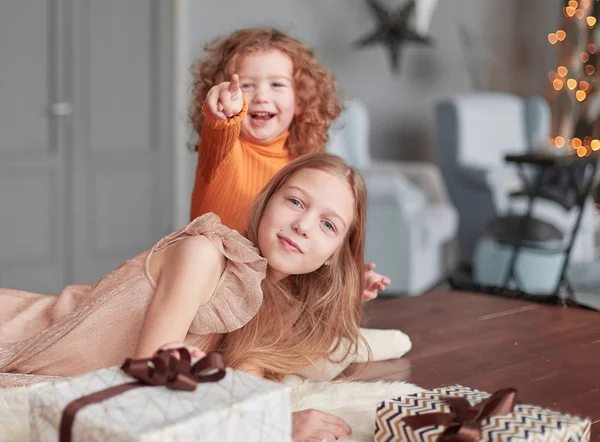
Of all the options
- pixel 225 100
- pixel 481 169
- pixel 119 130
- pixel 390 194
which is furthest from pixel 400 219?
pixel 225 100

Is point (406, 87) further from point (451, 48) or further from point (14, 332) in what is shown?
point (14, 332)

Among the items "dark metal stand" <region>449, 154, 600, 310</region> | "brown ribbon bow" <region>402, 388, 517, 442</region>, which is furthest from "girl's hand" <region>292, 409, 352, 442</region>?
"dark metal stand" <region>449, 154, 600, 310</region>

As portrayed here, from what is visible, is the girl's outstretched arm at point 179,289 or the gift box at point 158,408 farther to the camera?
the girl's outstretched arm at point 179,289

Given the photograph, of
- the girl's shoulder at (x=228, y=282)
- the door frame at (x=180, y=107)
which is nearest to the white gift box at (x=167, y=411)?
the girl's shoulder at (x=228, y=282)

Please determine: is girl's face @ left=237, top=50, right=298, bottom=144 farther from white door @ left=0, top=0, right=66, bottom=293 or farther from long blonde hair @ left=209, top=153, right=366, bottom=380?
white door @ left=0, top=0, right=66, bottom=293

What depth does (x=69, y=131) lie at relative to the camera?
15.6 ft

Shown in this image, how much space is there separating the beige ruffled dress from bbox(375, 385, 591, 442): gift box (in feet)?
1.29

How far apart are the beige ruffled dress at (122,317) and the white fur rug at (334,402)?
0.12m

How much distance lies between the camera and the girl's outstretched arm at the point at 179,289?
4.99 ft

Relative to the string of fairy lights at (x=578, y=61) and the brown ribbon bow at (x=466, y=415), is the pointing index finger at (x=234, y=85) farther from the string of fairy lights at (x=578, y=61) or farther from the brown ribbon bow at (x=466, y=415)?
the string of fairy lights at (x=578, y=61)

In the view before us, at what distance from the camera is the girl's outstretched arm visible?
1.52 metres

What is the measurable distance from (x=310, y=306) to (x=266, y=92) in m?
0.62

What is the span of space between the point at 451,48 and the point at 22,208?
3553 mm

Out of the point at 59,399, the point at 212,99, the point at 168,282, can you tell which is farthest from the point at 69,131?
the point at 59,399
